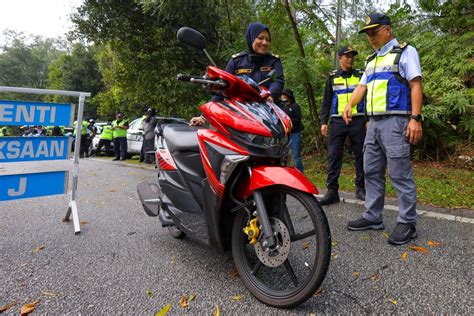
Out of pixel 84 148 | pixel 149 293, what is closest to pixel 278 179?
pixel 149 293

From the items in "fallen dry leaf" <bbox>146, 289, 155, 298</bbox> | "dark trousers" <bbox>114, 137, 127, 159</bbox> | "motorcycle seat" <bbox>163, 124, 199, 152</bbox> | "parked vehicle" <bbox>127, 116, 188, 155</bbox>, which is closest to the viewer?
"fallen dry leaf" <bbox>146, 289, 155, 298</bbox>

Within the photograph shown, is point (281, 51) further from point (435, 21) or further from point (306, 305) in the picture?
point (306, 305)

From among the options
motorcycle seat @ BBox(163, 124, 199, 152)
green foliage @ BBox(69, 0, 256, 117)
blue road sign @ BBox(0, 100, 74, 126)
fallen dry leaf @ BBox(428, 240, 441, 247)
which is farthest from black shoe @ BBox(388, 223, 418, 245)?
green foliage @ BBox(69, 0, 256, 117)

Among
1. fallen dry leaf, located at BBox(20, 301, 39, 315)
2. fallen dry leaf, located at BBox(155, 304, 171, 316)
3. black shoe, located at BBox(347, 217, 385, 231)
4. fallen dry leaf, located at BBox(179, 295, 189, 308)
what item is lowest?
fallen dry leaf, located at BBox(20, 301, 39, 315)

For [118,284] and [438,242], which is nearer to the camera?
[118,284]

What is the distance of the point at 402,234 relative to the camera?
2.98m

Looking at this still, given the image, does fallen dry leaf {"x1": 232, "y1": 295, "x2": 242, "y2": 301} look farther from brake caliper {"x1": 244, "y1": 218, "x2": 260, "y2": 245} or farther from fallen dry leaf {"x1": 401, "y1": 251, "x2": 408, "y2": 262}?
fallen dry leaf {"x1": 401, "y1": 251, "x2": 408, "y2": 262}

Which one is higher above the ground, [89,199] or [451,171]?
[451,171]

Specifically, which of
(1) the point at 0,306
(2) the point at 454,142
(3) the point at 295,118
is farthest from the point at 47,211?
(2) the point at 454,142

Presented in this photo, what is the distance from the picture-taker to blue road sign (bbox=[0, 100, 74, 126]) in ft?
10.1

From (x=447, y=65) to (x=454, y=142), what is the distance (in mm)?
1777

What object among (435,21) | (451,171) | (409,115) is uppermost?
(435,21)

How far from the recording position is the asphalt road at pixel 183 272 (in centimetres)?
208

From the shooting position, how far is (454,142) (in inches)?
284
